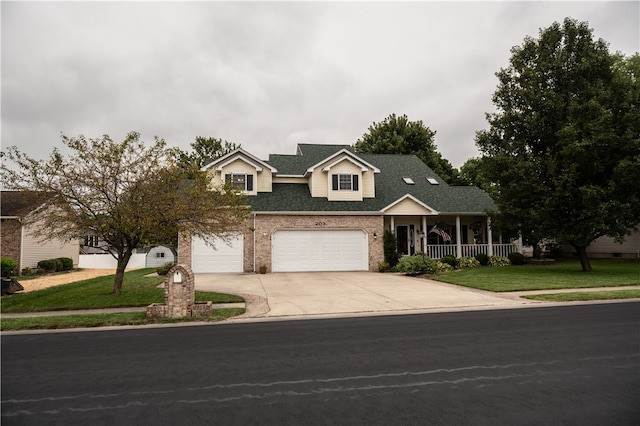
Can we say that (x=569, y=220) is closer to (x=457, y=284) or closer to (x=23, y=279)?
(x=457, y=284)

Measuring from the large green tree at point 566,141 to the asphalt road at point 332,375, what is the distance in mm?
12006

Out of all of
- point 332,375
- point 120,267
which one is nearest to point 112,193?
point 120,267

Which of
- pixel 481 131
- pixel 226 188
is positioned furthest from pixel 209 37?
pixel 481 131

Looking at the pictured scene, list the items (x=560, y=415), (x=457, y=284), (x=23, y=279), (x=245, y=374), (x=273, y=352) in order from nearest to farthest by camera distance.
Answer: (x=560, y=415), (x=245, y=374), (x=273, y=352), (x=457, y=284), (x=23, y=279)

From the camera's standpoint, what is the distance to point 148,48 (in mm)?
14414

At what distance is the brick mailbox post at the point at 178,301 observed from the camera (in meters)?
10.4

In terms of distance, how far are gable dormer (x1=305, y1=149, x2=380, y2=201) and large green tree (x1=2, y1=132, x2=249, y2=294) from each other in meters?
12.2

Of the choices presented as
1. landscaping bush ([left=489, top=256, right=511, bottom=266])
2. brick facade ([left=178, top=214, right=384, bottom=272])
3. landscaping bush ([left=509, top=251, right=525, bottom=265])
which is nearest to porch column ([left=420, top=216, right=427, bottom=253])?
brick facade ([left=178, top=214, right=384, bottom=272])

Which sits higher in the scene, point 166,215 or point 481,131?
point 481,131

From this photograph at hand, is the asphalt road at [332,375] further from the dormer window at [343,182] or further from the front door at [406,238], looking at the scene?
the front door at [406,238]

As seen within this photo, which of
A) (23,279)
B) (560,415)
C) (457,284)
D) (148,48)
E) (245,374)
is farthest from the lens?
(23,279)

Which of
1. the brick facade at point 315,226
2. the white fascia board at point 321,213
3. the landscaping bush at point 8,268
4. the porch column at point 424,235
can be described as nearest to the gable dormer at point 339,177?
the white fascia board at point 321,213

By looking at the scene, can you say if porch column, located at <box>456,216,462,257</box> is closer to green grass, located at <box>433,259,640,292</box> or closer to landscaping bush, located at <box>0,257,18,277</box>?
green grass, located at <box>433,259,640,292</box>

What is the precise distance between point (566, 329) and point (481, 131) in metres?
16.6
